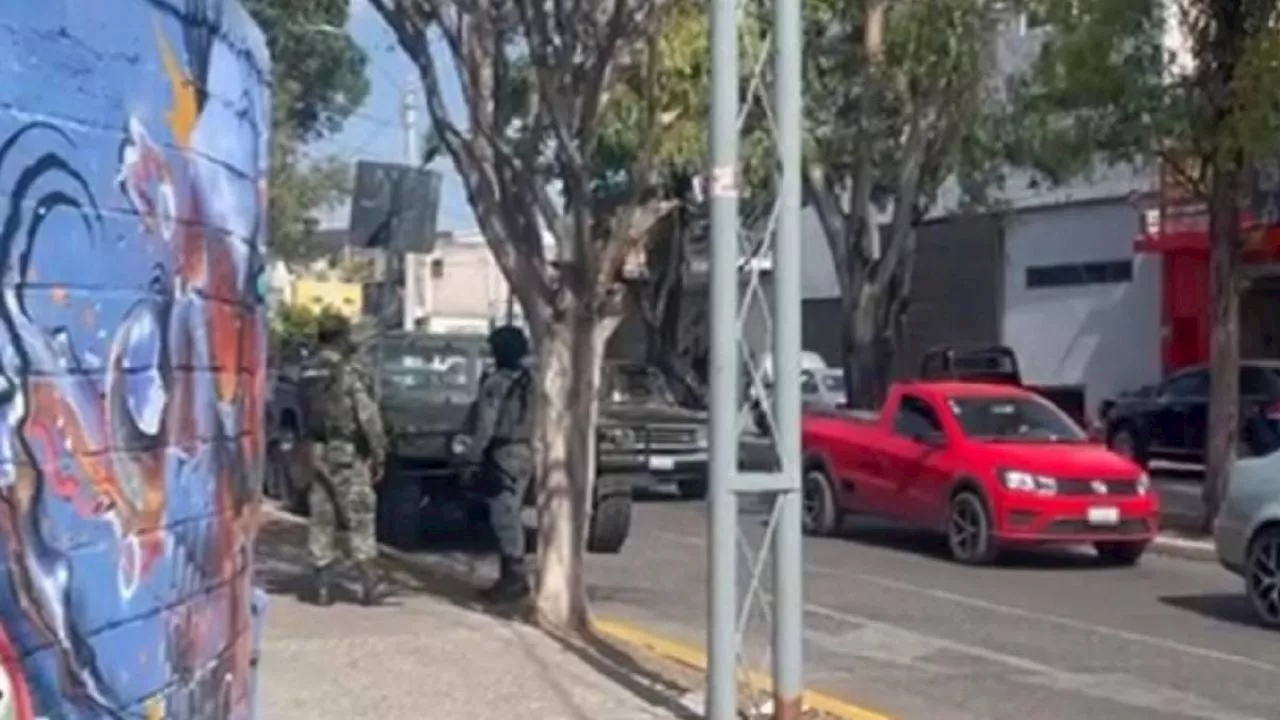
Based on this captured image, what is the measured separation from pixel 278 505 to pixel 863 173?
34.9 ft

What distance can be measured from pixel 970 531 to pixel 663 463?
6.89 meters

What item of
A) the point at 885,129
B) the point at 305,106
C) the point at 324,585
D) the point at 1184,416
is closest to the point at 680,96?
the point at 324,585

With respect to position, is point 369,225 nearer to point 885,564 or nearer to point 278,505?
point 278,505

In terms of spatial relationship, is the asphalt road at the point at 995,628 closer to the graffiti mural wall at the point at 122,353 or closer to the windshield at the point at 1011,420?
the windshield at the point at 1011,420

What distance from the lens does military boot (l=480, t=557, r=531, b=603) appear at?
15.6 meters

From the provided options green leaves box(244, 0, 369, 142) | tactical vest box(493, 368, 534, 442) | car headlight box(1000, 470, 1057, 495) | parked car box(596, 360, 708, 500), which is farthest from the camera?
green leaves box(244, 0, 369, 142)

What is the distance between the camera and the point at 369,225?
2830 cm

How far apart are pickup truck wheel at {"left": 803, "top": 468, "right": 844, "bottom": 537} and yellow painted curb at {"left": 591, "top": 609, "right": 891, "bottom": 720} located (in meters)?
7.37

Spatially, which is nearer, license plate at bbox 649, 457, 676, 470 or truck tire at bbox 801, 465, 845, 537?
truck tire at bbox 801, 465, 845, 537

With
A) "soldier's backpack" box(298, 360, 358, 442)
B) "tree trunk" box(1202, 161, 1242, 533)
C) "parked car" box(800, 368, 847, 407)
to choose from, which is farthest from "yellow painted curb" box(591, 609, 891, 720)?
"parked car" box(800, 368, 847, 407)

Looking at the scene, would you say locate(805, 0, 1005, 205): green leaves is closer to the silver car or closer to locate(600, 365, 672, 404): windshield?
locate(600, 365, 672, 404): windshield

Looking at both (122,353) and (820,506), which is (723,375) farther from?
(820,506)

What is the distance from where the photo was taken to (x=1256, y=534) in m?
16.1

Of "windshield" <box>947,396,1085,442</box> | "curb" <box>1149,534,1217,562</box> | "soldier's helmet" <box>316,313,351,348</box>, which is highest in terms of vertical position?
"soldier's helmet" <box>316,313,351,348</box>
